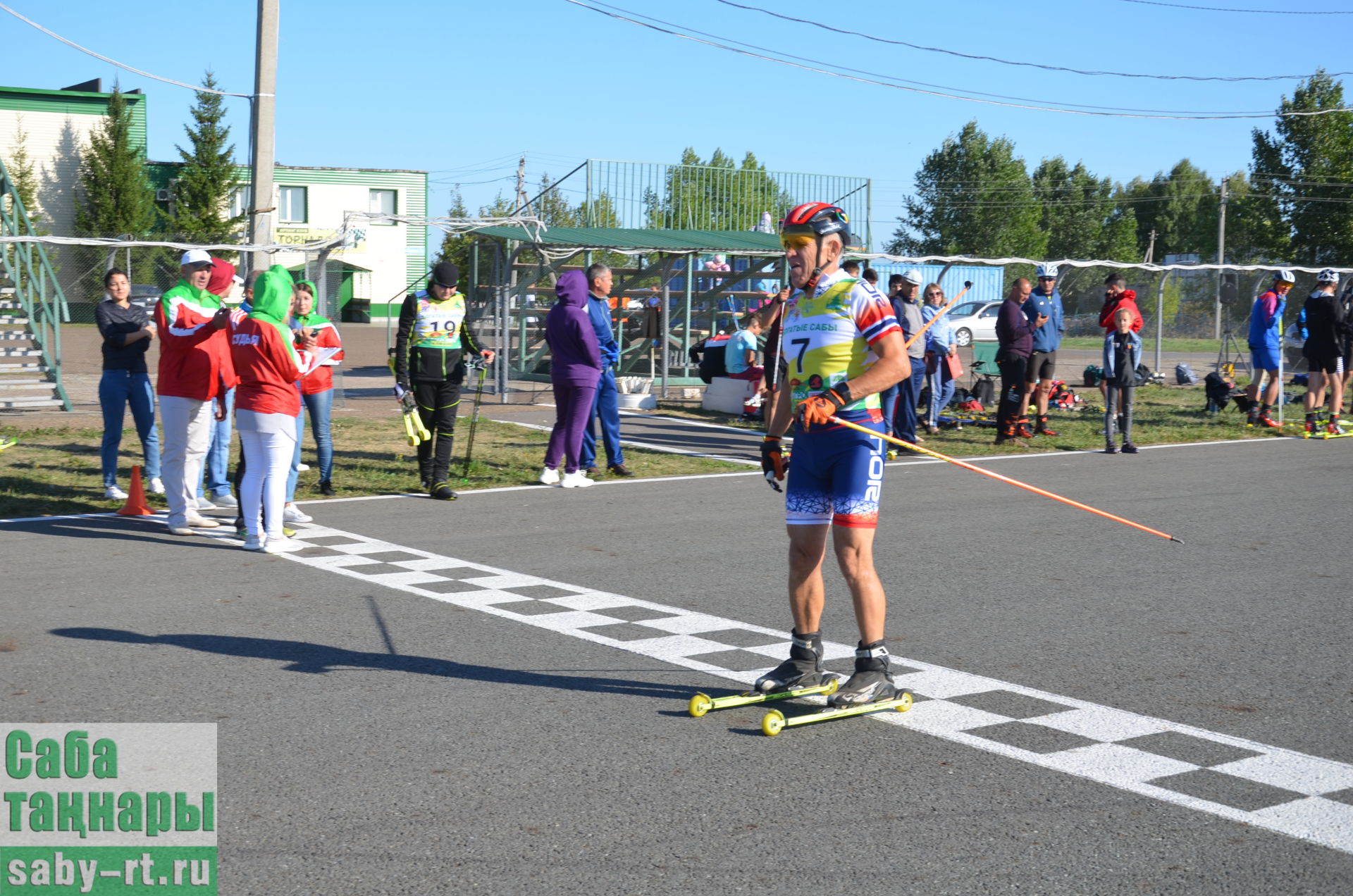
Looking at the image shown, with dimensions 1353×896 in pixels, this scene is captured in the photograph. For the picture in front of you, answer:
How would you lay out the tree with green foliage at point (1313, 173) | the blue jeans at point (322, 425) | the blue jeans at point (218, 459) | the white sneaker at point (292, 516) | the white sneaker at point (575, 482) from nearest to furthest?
the white sneaker at point (292, 516) < the blue jeans at point (218, 459) < the blue jeans at point (322, 425) < the white sneaker at point (575, 482) < the tree with green foliage at point (1313, 173)

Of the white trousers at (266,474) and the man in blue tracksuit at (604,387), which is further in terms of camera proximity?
the man in blue tracksuit at (604,387)

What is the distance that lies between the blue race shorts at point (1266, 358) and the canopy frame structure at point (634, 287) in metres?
8.07

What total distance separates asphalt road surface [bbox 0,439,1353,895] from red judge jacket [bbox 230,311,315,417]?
105 centimetres

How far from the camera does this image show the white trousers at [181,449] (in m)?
9.86

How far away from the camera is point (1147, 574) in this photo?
28.2ft

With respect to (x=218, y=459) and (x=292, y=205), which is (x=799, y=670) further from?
(x=292, y=205)

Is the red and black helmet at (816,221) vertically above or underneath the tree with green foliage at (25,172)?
underneath

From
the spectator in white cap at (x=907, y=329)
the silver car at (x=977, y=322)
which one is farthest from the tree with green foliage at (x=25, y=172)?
the spectator in white cap at (x=907, y=329)

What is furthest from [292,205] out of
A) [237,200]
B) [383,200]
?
[383,200]

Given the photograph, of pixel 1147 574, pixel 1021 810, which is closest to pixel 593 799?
pixel 1021 810

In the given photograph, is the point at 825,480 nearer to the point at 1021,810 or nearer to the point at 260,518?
the point at 1021,810

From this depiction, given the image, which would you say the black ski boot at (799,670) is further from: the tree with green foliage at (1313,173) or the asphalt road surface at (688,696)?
the tree with green foliage at (1313,173)

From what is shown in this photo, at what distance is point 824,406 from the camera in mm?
5445

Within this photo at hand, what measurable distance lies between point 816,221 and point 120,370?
7.74 m
